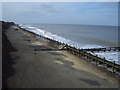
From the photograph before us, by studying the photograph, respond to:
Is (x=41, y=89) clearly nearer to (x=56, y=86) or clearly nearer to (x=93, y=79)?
(x=56, y=86)

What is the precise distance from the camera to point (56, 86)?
15.2 meters

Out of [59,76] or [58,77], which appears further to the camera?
[59,76]

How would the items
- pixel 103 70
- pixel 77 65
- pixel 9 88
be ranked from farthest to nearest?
pixel 77 65
pixel 103 70
pixel 9 88

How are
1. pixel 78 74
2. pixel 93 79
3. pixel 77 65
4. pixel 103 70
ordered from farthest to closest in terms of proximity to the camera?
pixel 77 65, pixel 103 70, pixel 78 74, pixel 93 79

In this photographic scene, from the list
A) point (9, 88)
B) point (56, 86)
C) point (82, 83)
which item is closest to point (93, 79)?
point (82, 83)

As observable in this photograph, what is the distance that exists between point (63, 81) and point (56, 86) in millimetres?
1479

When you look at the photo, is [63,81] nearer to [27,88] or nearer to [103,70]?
[27,88]

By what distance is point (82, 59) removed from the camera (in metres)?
27.0

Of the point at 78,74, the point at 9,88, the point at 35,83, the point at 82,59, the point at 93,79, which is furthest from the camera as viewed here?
the point at 82,59

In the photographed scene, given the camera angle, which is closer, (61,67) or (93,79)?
(93,79)

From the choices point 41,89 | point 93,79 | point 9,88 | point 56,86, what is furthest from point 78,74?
point 9,88

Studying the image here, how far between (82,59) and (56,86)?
12.5 m

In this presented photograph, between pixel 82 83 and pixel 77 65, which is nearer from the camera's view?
pixel 82 83

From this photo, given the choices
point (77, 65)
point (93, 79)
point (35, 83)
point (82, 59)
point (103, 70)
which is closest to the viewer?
point (35, 83)
